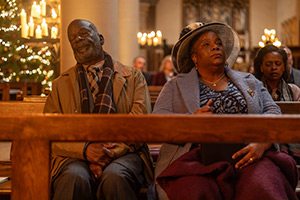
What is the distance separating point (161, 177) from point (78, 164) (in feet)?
1.82

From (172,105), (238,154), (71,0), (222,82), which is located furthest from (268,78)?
(71,0)

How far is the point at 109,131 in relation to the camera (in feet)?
6.44

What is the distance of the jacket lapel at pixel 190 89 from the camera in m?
3.25

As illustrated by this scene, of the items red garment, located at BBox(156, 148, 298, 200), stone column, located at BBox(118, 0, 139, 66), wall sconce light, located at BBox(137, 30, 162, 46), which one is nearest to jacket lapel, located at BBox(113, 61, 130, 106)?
red garment, located at BBox(156, 148, 298, 200)

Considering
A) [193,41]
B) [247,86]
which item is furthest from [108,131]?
[193,41]

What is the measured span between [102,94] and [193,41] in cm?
82

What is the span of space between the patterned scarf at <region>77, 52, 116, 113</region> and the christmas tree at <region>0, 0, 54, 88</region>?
23.9 feet

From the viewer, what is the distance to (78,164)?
3.01m

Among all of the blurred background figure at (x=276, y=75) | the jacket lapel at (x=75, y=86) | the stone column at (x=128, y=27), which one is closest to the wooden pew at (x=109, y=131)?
the jacket lapel at (x=75, y=86)

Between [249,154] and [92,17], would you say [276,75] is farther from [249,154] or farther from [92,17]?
[92,17]

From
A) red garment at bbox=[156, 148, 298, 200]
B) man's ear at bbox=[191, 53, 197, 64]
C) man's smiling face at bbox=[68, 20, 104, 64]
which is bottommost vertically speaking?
red garment at bbox=[156, 148, 298, 200]

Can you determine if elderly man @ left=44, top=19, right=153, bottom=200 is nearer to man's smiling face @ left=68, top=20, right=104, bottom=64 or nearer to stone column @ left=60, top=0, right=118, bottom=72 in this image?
man's smiling face @ left=68, top=20, right=104, bottom=64

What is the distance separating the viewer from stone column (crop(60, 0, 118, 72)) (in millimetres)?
5512

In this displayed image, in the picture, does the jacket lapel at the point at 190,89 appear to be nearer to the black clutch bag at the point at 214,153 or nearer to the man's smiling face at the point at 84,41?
the black clutch bag at the point at 214,153
